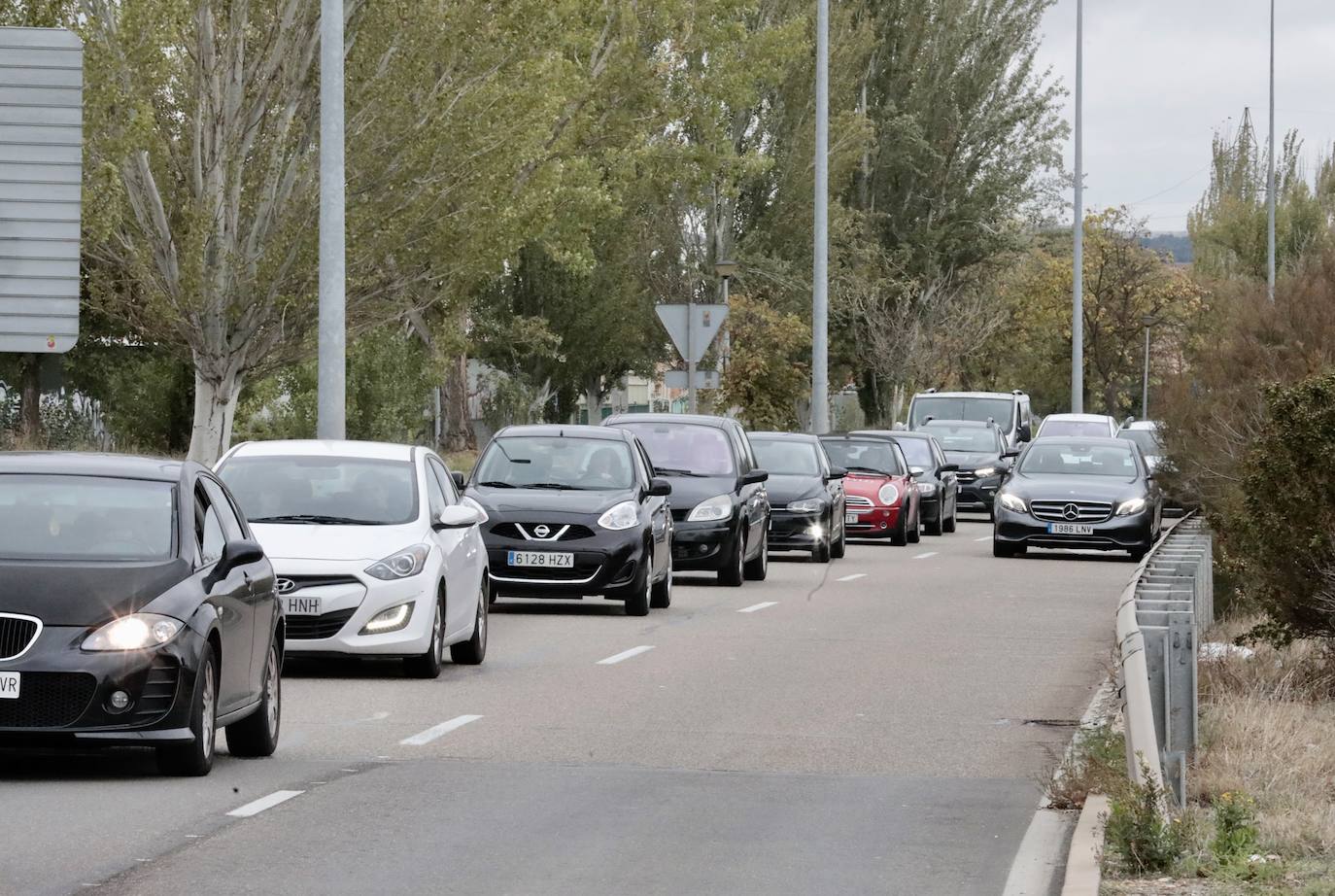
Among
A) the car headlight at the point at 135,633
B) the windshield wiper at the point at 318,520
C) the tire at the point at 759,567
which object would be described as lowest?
the tire at the point at 759,567

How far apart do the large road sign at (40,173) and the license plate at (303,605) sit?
2.12 metres

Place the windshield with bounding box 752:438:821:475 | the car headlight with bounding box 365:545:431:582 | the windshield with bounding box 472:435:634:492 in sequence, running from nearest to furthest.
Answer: the car headlight with bounding box 365:545:431:582 → the windshield with bounding box 472:435:634:492 → the windshield with bounding box 752:438:821:475

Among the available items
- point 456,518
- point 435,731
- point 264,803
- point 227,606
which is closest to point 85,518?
point 227,606

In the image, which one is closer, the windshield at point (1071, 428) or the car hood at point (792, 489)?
the car hood at point (792, 489)

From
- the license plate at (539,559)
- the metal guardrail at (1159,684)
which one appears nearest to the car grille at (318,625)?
the metal guardrail at (1159,684)

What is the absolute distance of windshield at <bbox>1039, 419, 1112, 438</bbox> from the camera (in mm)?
50647

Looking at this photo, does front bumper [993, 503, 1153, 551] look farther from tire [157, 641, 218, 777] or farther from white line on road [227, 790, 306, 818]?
white line on road [227, 790, 306, 818]

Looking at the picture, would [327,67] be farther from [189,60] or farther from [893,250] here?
[893,250]

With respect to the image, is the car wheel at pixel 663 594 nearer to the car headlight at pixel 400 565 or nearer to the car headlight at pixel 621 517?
the car headlight at pixel 621 517

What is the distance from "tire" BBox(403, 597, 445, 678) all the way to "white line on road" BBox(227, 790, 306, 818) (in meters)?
5.20

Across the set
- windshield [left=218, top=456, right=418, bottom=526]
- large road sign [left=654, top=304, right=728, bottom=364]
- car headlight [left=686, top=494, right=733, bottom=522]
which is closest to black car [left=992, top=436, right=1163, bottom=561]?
large road sign [left=654, top=304, right=728, bottom=364]

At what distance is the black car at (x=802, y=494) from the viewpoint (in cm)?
3075

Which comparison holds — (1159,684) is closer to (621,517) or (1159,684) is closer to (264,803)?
(264,803)

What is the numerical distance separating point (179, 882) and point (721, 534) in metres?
17.7
